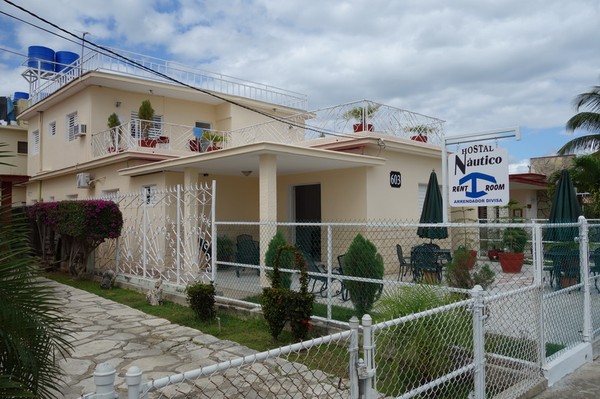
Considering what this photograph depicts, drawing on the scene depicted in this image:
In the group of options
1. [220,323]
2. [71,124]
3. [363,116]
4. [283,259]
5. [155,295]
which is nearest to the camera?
[220,323]

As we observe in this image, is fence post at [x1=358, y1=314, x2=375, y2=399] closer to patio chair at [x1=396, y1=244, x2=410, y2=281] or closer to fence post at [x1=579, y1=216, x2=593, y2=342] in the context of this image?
fence post at [x1=579, y1=216, x2=593, y2=342]

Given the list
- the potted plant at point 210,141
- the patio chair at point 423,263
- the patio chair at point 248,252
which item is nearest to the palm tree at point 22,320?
the patio chair at point 423,263

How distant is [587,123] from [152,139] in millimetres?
18996

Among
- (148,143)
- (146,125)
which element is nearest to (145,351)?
(148,143)

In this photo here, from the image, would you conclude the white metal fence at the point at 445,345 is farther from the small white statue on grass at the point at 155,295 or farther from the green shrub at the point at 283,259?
the small white statue on grass at the point at 155,295

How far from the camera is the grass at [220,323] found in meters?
6.12

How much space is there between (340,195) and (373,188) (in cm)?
92

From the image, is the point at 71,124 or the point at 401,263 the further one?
the point at 71,124

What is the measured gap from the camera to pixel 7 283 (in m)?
2.03

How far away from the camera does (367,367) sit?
7.67 feet

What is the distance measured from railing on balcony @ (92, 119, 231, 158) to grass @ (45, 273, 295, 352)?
552cm

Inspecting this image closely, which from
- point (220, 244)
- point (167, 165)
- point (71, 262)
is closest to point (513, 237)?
point (220, 244)

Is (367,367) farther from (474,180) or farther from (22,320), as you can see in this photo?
(474,180)

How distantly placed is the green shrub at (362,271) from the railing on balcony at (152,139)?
29.0 ft
